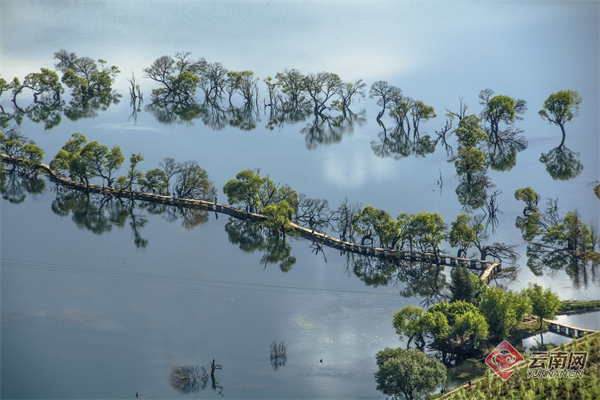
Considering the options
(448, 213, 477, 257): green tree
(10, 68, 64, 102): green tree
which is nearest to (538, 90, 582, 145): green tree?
(448, 213, 477, 257): green tree

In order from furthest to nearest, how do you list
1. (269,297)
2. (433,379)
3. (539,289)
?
(269,297) < (539,289) < (433,379)

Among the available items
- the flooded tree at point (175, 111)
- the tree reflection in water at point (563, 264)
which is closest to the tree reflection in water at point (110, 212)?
the flooded tree at point (175, 111)

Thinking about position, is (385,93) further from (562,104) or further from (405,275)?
(405,275)

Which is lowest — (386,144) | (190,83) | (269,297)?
(269,297)

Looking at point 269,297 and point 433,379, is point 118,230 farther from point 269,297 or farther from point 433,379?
point 433,379

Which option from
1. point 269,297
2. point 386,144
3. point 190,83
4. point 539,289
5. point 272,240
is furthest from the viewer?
point 190,83

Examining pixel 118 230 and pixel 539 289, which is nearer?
pixel 539 289

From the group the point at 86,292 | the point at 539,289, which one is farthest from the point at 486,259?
the point at 86,292
